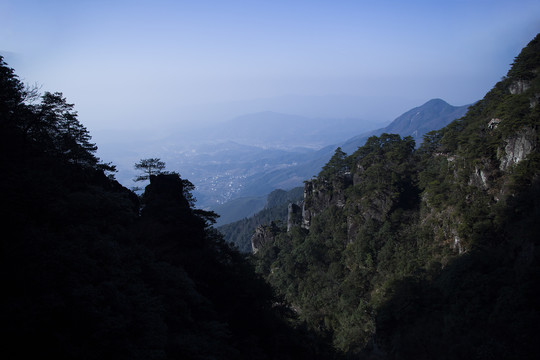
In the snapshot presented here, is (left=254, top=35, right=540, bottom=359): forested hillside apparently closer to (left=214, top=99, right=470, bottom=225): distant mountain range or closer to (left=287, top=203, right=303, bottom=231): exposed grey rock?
(left=287, top=203, right=303, bottom=231): exposed grey rock

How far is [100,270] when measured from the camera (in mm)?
6973

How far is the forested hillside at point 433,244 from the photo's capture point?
36.2ft

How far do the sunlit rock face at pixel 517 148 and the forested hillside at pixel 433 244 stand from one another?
6cm

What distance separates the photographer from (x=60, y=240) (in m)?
7.04

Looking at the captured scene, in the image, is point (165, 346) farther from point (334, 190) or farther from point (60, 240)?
point (334, 190)

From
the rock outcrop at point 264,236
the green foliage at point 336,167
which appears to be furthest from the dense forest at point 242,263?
the rock outcrop at point 264,236

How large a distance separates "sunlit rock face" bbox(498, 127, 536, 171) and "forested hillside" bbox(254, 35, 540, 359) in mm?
60

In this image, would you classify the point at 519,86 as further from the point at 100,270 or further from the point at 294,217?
the point at 100,270

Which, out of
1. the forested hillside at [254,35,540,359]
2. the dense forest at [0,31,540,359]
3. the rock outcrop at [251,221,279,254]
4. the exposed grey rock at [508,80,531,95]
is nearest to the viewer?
the dense forest at [0,31,540,359]

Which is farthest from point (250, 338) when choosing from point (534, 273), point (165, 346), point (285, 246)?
point (285, 246)

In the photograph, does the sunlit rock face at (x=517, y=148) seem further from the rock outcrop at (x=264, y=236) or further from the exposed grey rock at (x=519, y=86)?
the rock outcrop at (x=264, y=236)

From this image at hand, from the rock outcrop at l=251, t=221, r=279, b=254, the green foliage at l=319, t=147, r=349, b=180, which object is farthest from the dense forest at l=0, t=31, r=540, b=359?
the rock outcrop at l=251, t=221, r=279, b=254

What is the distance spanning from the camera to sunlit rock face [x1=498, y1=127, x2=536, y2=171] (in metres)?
15.9

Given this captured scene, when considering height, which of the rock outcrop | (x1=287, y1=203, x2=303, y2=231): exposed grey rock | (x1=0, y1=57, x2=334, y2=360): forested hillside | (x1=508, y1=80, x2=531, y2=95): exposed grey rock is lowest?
the rock outcrop
